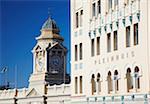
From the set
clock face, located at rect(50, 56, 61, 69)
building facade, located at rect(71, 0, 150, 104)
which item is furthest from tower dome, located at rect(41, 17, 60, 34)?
building facade, located at rect(71, 0, 150, 104)

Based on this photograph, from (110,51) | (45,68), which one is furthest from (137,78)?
(45,68)

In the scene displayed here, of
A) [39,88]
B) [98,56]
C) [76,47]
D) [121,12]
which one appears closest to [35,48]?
[39,88]

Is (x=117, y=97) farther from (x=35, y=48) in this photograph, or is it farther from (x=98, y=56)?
(x=35, y=48)

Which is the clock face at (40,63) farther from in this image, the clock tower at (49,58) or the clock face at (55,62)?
the clock face at (55,62)

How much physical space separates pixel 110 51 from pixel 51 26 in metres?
34.4

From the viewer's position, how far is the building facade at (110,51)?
27.9 metres

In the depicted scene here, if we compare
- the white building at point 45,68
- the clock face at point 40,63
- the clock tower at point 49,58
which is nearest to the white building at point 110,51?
the white building at point 45,68

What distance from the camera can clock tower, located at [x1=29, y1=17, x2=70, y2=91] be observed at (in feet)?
203

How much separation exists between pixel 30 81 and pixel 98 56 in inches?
1142

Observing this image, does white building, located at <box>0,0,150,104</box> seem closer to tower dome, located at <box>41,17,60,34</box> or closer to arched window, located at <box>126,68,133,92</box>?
arched window, located at <box>126,68,133,92</box>

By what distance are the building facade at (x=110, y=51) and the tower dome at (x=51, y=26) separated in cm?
2641

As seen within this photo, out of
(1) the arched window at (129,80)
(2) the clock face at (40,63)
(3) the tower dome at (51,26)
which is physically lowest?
(1) the arched window at (129,80)

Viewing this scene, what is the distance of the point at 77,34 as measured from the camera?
3869 cm

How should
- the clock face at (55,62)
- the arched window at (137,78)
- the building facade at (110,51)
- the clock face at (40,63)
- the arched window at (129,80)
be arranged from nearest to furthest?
1. the building facade at (110,51)
2. the arched window at (137,78)
3. the arched window at (129,80)
4. the clock face at (40,63)
5. the clock face at (55,62)
